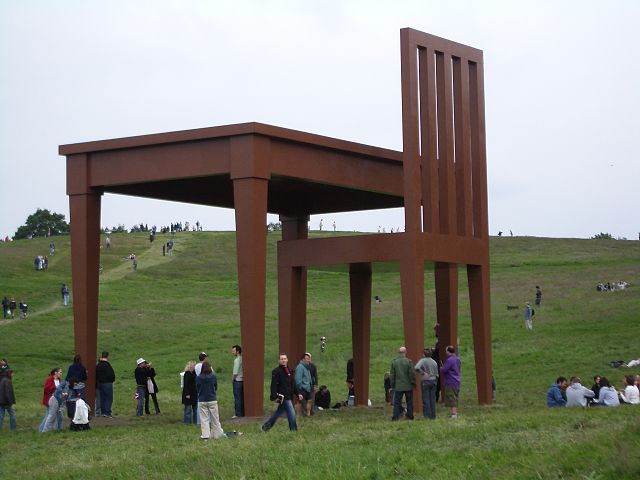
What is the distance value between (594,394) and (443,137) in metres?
7.62

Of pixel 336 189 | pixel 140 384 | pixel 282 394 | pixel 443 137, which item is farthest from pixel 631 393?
pixel 140 384

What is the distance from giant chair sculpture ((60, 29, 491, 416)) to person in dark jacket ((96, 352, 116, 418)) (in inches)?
13.1

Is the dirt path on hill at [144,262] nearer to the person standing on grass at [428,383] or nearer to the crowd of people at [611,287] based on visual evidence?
the crowd of people at [611,287]

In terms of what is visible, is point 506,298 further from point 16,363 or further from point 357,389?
point 357,389

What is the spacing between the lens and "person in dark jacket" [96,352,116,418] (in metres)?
29.5

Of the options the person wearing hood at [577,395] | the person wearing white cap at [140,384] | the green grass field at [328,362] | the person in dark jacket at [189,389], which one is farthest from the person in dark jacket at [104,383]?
the person wearing hood at [577,395]

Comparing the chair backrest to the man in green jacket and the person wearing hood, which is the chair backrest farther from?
the person wearing hood

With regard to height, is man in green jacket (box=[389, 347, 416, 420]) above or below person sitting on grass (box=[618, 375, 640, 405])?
above

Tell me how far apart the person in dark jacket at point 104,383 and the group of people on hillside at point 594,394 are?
10.7 meters

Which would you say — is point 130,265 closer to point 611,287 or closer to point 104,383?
point 611,287

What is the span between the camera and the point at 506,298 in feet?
222

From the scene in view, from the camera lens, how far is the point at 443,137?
30031 mm

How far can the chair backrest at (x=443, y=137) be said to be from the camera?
1125 inches

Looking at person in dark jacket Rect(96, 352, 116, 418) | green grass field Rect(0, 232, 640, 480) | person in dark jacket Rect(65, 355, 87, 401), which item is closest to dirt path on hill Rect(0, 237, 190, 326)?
green grass field Rect(0, 232, 640, 480)
